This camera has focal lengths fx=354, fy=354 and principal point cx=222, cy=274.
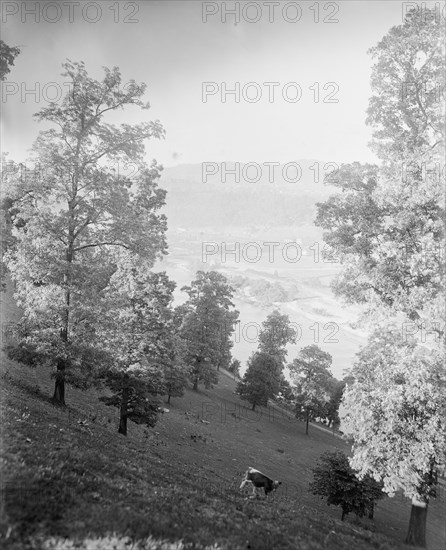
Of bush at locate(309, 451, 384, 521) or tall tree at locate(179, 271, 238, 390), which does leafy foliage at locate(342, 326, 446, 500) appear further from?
tall tree at locate(179, 271, 238, 390)

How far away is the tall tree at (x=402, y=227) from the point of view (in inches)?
528

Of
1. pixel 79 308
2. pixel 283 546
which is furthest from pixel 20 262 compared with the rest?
pixel 283 546

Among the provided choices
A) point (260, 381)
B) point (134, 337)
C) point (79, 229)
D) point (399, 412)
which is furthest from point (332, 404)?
point (79, 229)

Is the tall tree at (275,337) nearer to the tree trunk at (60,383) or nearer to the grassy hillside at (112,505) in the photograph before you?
the tree trunk at (60,383)

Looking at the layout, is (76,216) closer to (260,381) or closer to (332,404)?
(260,381)

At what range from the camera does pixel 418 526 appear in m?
16.2

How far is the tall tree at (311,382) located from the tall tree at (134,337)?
35740 mm

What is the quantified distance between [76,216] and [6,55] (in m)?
7.26

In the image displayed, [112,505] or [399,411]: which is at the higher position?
[399,411]

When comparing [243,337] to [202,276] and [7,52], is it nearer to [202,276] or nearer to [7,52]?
[202,276]

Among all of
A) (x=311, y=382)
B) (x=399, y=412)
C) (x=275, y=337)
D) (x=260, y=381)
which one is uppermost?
(x=275, y=337)

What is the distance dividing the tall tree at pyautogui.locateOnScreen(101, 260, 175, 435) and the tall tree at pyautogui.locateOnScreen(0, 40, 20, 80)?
32.1 ft

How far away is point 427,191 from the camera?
13078 millimetres

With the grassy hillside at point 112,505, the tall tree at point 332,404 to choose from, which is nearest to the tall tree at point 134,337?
the grassy hillside at point 112,505
